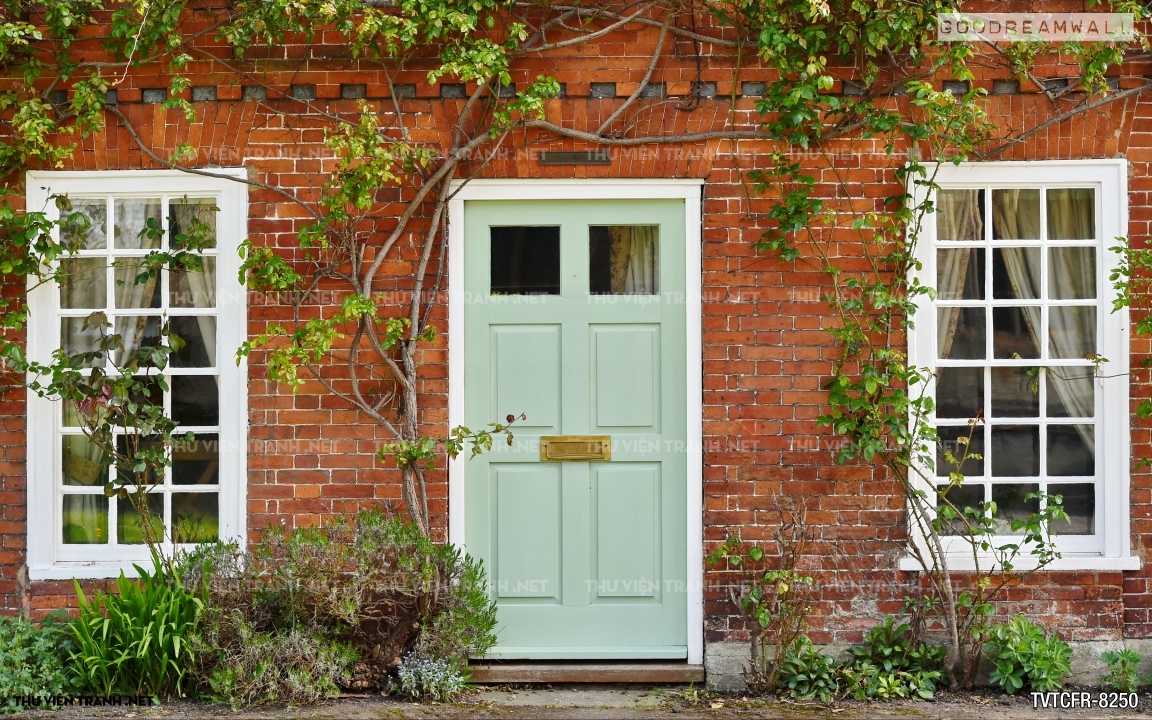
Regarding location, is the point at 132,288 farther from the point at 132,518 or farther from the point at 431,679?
the point at 431,679

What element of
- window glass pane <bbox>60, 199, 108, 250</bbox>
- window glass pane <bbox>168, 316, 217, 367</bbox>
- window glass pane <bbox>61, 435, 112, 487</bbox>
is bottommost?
window glass pane <bbox>61, 435, 112, 487</bbox>

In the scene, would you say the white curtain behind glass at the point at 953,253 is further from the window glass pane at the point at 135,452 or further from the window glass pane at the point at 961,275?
the window glass pane at the point at 135,452

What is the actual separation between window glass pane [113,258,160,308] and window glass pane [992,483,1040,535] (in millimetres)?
4947

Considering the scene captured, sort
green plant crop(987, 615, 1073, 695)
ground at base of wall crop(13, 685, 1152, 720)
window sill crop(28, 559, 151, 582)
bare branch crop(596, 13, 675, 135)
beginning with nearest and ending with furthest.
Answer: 1. ground at base of wall crop(13, 685, 1152, 720)
2. green plant crop(987, 615, 1073, 695)
3. bare branch crop(596, 13, 675, 135)
4. window sill crop(28, 559, 151, 582)

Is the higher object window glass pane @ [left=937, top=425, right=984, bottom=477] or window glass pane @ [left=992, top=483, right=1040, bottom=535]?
window glass pane @ [left=937, top=425, right=984, bottom=477]

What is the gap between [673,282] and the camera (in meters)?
5.96

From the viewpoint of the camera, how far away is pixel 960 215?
6027 mm

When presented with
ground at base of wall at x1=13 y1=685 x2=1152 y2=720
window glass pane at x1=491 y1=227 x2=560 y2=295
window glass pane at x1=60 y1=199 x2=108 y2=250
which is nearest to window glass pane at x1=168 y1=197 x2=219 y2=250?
window glass pane at x1=60 y1=199 x2=108 y2=250

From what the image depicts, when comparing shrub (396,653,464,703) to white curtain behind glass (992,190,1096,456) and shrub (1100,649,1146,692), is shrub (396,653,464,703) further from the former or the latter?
white curtain behind glass (992,190,1096,456)

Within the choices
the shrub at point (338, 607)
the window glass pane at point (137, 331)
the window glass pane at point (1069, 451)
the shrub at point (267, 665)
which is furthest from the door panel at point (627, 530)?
the window glass pane at point (137, 331)

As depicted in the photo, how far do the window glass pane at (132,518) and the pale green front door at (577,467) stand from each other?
1781 mm

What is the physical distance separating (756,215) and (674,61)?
98cm

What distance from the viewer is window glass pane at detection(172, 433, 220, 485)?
19.9 ft

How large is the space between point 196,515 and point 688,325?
301 cm
